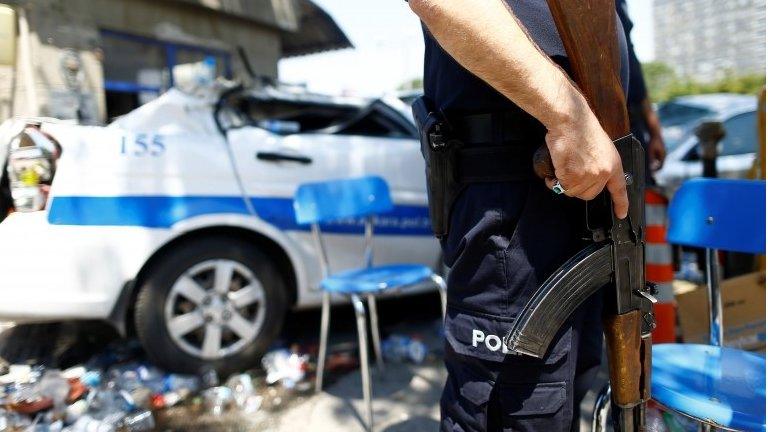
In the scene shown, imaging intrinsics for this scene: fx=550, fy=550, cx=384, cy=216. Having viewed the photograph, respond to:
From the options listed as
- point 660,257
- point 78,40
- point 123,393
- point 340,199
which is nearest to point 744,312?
point 660,257

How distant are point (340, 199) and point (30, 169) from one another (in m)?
1.34

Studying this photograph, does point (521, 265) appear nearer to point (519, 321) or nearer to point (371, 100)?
point (519, 321)

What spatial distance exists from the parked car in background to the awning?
4796 millimetres

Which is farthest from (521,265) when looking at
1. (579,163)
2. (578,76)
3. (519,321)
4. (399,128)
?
(399,128)

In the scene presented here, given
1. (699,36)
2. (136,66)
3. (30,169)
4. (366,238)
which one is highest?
(699,36)

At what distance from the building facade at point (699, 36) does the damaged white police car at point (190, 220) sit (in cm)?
3608

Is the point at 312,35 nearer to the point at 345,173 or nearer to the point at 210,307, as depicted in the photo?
the point at 345,173

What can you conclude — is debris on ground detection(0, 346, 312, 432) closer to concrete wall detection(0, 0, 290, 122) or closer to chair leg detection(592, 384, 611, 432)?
chair leg detection(592, 384, 611, 432)

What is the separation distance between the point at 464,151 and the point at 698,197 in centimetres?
106

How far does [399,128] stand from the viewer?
327cm

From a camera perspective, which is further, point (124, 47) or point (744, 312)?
point (124, 47)

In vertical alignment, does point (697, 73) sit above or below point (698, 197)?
above

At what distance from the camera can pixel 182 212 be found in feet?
8.43

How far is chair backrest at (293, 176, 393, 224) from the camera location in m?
2.66
